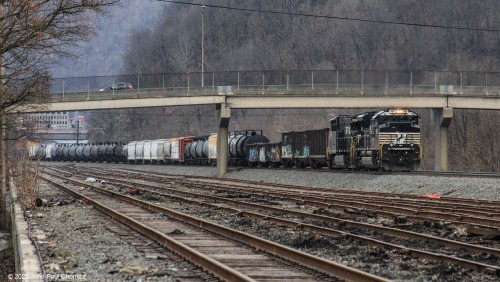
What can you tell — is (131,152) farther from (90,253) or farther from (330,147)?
(90,253)

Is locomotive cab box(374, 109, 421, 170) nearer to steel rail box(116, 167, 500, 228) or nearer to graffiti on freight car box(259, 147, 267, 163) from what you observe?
steel rail box(116, 167, 500, 228)

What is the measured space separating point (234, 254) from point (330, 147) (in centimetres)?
3514

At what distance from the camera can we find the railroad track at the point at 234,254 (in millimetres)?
10703

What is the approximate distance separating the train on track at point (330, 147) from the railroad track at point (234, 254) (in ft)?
39.5

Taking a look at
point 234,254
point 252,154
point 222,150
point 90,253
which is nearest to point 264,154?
point 252,154

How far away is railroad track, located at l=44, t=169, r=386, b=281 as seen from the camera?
35.1 ft

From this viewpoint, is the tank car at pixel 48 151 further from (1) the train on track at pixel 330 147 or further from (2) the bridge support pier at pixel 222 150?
(2) the bridge support pier at pixel 222 150

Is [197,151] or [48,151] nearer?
[197,151]

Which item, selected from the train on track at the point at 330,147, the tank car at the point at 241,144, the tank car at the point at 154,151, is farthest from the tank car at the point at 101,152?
the tank car at the point at 241,144

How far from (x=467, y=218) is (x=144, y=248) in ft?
27.4

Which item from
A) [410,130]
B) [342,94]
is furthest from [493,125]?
[410,130]

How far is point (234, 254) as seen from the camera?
13.1 metres

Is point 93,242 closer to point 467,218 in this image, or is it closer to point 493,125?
point 467,218

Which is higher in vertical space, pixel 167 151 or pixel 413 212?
pixel 167 151
